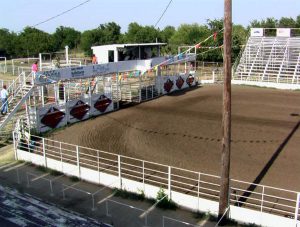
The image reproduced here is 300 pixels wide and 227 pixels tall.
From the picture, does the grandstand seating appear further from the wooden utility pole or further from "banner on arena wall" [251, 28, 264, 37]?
the wooden utility pole

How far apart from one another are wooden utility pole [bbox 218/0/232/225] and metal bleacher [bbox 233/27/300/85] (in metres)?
26.8

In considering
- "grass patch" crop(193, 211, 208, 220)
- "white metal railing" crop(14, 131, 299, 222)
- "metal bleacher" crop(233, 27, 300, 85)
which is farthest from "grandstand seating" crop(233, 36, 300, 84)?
"grass patch" crop(193, 211, 208, 220)

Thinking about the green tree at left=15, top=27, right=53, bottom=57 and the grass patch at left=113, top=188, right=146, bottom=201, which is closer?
the grass patch at left=113, top=188, right=146, bottom=201

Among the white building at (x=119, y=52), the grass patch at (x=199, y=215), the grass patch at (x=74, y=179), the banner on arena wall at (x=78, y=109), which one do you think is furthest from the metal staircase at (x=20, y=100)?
the grass patch at (x=199, y=215)

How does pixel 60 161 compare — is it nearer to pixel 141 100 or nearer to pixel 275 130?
pixel 275 130

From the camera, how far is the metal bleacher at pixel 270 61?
3722cm

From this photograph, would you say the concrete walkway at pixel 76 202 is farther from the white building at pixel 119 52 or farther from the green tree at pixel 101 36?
the green tree at pixel 101 36

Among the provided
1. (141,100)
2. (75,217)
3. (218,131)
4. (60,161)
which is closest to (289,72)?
(141,100)

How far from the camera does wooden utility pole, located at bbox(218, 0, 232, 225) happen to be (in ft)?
32.3

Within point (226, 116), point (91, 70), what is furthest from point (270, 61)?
point (226, 116)

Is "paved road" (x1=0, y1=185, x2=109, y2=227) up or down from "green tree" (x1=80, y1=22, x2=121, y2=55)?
down

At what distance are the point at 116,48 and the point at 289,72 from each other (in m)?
19.3

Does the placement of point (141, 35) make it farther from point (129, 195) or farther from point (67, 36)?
point (129, 195)

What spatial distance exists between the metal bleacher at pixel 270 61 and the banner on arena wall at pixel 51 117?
21.4 metres
